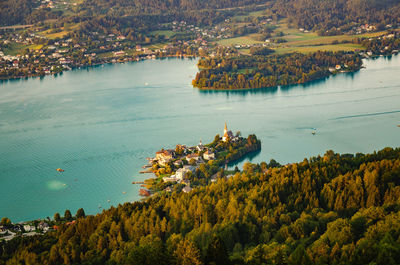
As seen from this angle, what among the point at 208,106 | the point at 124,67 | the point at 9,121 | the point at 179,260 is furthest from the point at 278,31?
the point at 179,260

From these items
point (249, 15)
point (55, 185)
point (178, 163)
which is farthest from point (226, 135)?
point (249, 15)

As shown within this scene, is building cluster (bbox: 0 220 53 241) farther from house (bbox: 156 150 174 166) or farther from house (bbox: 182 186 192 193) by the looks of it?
house (bbox: 156 150 174 166)

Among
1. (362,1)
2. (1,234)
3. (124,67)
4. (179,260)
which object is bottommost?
(1,234)

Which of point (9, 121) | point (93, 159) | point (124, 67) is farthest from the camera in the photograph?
Answer: point (124, 67)

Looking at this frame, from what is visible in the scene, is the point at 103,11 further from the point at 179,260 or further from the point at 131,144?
the point at 179,260

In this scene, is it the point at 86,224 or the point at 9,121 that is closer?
the point at 86,224

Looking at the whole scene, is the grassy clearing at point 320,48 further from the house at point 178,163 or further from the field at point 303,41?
the house at point 178,163

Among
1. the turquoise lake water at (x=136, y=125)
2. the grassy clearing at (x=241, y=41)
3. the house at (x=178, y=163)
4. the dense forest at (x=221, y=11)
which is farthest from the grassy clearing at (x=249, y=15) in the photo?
the house at (x=178, y=163)
